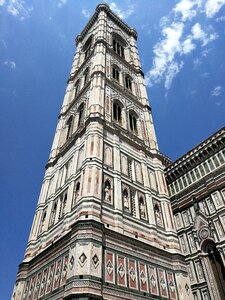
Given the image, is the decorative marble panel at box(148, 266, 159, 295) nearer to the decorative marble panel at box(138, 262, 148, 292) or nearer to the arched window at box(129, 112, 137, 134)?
the decorative marble panel at box(138, 262, 148, 292)

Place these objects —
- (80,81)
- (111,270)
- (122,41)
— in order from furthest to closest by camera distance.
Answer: (122,41) → (80,81) → (111,270)

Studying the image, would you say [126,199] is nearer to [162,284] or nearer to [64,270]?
[162,284]

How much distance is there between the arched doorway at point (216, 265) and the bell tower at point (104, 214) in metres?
2.06

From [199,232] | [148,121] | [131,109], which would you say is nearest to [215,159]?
[199,232]

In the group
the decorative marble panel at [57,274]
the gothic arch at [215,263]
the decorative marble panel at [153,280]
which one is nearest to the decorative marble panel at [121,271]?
the decorative marble panel at [153,280]

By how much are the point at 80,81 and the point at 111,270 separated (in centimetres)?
1997

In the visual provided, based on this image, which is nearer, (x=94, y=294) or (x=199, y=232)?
(x=94, y=294)

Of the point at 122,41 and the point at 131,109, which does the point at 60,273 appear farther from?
the point at 122,41

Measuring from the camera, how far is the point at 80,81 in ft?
84.0

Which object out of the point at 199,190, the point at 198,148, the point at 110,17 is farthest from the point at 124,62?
the point at 199,190

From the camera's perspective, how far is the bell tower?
10031 mm

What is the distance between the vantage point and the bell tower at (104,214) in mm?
10031

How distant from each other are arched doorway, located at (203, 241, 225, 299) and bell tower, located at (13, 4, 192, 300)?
206 centimetres

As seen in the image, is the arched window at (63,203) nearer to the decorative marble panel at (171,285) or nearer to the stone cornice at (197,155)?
the decorative marble panel at (171,285)
